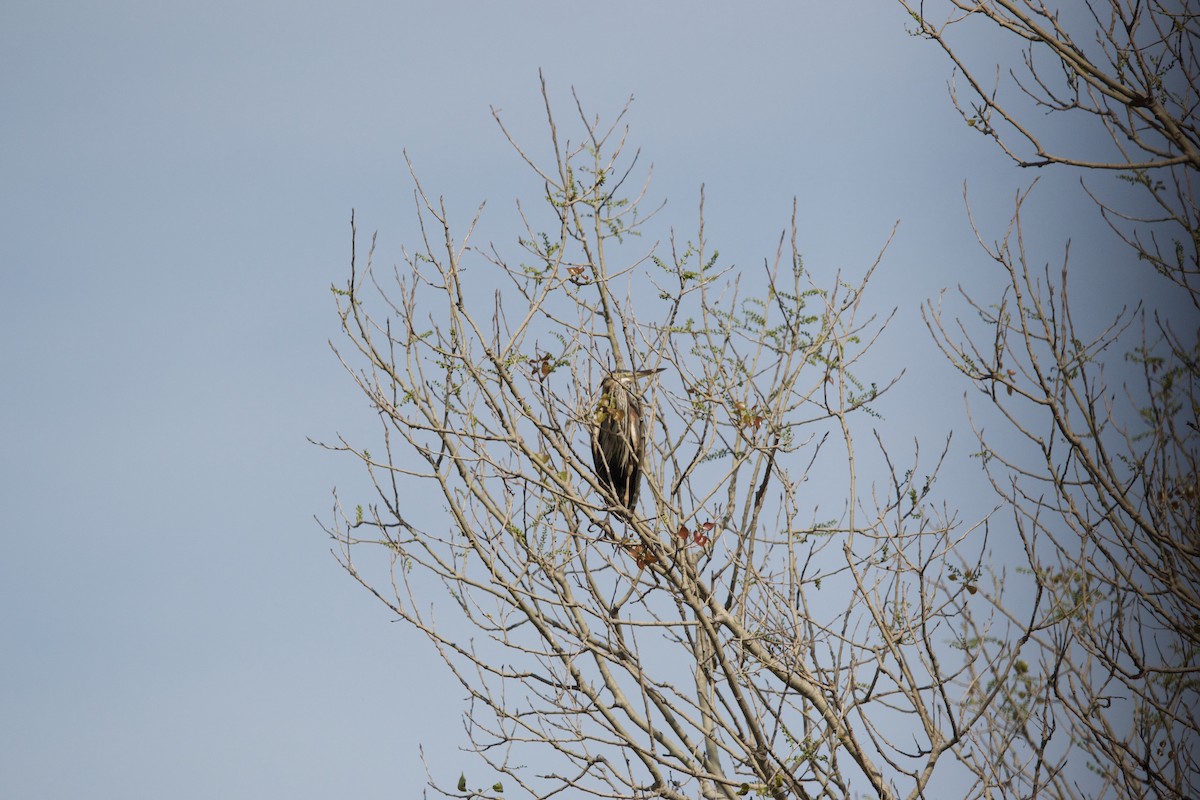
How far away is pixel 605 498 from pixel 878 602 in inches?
42.1

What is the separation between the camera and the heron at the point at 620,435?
505 cm

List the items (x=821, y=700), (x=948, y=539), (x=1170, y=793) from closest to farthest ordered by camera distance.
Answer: (x=1170, y=793) → (x=821, y=700) → (x=948, y=539)

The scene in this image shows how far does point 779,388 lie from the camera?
5523mm

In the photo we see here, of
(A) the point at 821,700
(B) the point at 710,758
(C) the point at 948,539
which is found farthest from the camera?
(B) the point at 710,758

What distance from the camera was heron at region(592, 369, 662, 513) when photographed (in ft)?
16.6

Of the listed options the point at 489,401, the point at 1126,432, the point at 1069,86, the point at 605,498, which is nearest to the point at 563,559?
the point at 605,498

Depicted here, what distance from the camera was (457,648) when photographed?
552 centimetres

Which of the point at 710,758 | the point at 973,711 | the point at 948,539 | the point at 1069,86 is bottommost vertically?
the point at 973,711

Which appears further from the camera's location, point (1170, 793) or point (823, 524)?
point (823, 524)

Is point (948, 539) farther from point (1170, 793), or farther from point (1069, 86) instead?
point (1069, 86)

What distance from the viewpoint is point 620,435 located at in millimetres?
5438

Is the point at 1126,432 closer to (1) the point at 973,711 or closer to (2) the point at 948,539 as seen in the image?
(2) the point at 948,539

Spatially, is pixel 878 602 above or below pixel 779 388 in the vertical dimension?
below

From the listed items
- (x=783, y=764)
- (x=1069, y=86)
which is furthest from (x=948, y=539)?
(x=1069, y=86)
